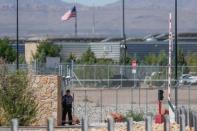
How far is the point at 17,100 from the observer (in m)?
31.5

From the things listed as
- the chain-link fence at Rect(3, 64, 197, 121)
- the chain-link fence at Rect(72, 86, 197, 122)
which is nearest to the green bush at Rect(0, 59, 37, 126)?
the chain-link fence at Rect(72, 86, 197, 122)

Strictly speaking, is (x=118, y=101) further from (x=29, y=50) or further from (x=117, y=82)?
(x=29, y=50)

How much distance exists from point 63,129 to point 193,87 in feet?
155

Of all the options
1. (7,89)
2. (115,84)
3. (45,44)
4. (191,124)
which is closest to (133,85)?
(115,84)

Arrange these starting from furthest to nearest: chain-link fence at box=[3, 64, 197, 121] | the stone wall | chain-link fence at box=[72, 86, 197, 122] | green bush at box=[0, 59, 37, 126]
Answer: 1. chain-link fence at box=[3, 64, 197, 121]
2. chain-link fence at box=[72, 86, 197, 122]
3. the stone wall
4. green bush at box=[0, 59, 37, 126]

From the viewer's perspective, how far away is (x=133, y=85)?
72188mm

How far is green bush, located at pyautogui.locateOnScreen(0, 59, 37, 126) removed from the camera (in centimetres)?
3123

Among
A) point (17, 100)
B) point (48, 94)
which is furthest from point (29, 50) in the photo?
point (17, 100)

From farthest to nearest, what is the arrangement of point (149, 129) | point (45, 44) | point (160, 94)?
point (45, 44), point (160, 94), point (149, 129)

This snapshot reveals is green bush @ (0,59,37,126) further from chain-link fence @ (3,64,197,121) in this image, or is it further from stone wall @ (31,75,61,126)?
chain-link fence @ (3,64,197,121)

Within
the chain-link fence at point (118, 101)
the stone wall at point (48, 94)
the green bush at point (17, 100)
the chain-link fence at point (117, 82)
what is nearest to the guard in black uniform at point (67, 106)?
the stone wall at point (48, 94)

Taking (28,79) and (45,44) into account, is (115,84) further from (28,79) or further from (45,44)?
(28,79)

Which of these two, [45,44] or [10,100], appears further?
[45,44]

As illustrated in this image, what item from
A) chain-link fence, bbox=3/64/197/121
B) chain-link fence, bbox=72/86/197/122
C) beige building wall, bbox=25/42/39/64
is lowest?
chain-link fence, bbox=72/86/197/122
